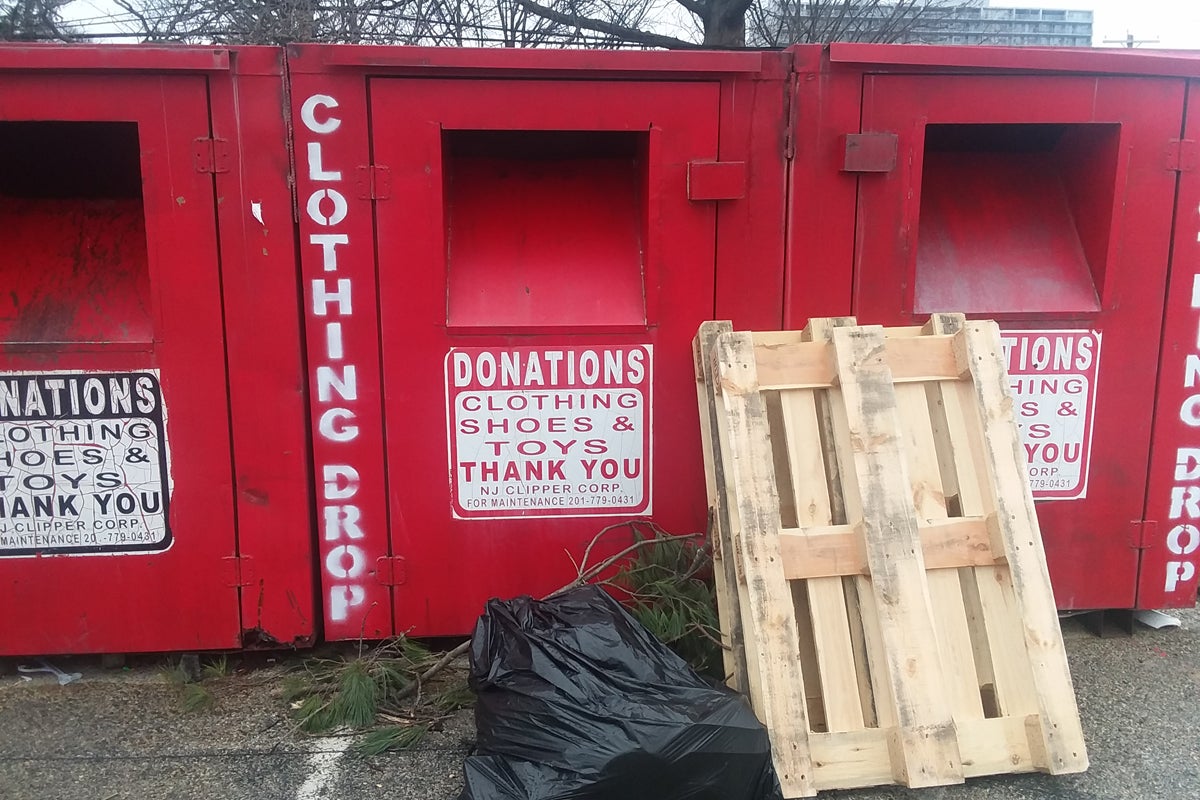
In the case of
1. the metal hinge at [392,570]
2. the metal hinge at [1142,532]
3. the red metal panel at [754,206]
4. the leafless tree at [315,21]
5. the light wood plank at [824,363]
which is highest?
the leafless tree at [315,21]

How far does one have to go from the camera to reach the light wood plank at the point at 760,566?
219 cm

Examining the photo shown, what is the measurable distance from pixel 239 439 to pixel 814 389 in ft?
6.48

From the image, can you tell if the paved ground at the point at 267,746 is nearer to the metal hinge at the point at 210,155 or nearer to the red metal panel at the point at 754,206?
the red metal panel at the point at 754,206

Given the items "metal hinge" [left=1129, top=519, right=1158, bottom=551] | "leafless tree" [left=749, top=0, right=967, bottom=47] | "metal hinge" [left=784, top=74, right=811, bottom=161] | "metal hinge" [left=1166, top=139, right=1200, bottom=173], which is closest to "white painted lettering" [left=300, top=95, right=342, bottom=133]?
"metal hinge" [left=784, top=74, right=811, bottom=161]

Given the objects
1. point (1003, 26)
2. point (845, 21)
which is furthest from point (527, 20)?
point (1003, 26)

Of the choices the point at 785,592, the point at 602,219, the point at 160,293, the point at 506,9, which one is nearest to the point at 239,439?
the point at 160,293

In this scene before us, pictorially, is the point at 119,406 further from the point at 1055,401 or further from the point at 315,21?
the point at 315,21

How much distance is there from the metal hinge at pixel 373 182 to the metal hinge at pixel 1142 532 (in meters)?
3.05

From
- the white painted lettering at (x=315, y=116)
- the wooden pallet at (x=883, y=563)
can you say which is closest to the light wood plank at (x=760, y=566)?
the wooden pallet at (x=883, y=563)

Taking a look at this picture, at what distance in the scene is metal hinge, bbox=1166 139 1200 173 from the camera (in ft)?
9.48

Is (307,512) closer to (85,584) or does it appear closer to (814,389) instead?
(85,584)

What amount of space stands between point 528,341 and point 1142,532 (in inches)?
97.1

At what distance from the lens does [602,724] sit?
6.57 feet

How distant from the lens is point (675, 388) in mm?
2865
